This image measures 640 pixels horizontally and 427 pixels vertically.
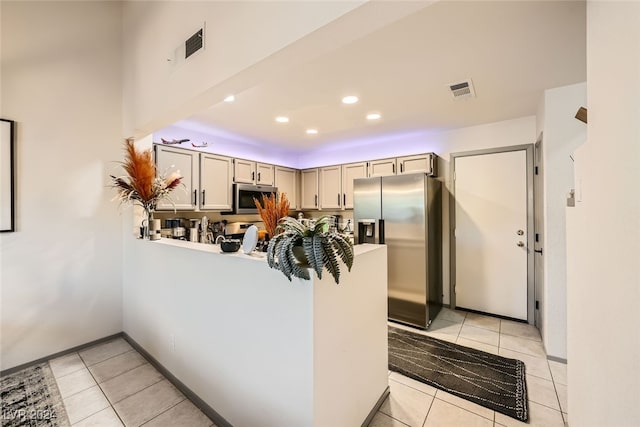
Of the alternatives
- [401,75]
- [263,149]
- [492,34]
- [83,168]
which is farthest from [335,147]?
[83,168]

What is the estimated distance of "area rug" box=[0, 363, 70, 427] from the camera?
66.3 inches

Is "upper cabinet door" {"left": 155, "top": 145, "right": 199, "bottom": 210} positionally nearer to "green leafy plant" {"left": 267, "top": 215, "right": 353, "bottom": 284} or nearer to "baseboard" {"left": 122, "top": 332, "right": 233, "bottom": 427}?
"baseboard" {"left": 122, "top": 332, "right": 233, "bottom": 427}

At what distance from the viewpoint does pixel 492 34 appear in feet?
5.48

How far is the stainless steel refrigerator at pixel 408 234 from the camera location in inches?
121

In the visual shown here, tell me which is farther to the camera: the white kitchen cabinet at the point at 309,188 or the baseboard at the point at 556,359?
the white kitchen cabinet at the point at 309,188

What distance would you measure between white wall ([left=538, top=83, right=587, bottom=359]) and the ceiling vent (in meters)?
0.64

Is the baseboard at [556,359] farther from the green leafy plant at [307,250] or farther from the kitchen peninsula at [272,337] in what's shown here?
the green leafy plant at [307,250]

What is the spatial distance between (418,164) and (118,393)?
3.93 metres

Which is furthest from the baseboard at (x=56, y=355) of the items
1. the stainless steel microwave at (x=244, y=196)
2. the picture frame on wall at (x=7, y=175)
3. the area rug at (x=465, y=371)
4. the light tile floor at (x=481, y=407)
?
the area rug at (x=465, y=371)

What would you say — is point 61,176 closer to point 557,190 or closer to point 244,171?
point 244,171

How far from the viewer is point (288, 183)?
15.5ft

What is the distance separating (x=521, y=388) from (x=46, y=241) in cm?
414

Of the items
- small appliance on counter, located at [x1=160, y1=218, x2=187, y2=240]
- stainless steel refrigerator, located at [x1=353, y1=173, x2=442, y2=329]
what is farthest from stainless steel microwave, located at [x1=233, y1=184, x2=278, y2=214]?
stainless steel refrigerator, located at [x1=353, y1=173, x2=442, y2=329]

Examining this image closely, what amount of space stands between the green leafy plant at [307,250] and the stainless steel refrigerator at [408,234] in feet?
6.83
